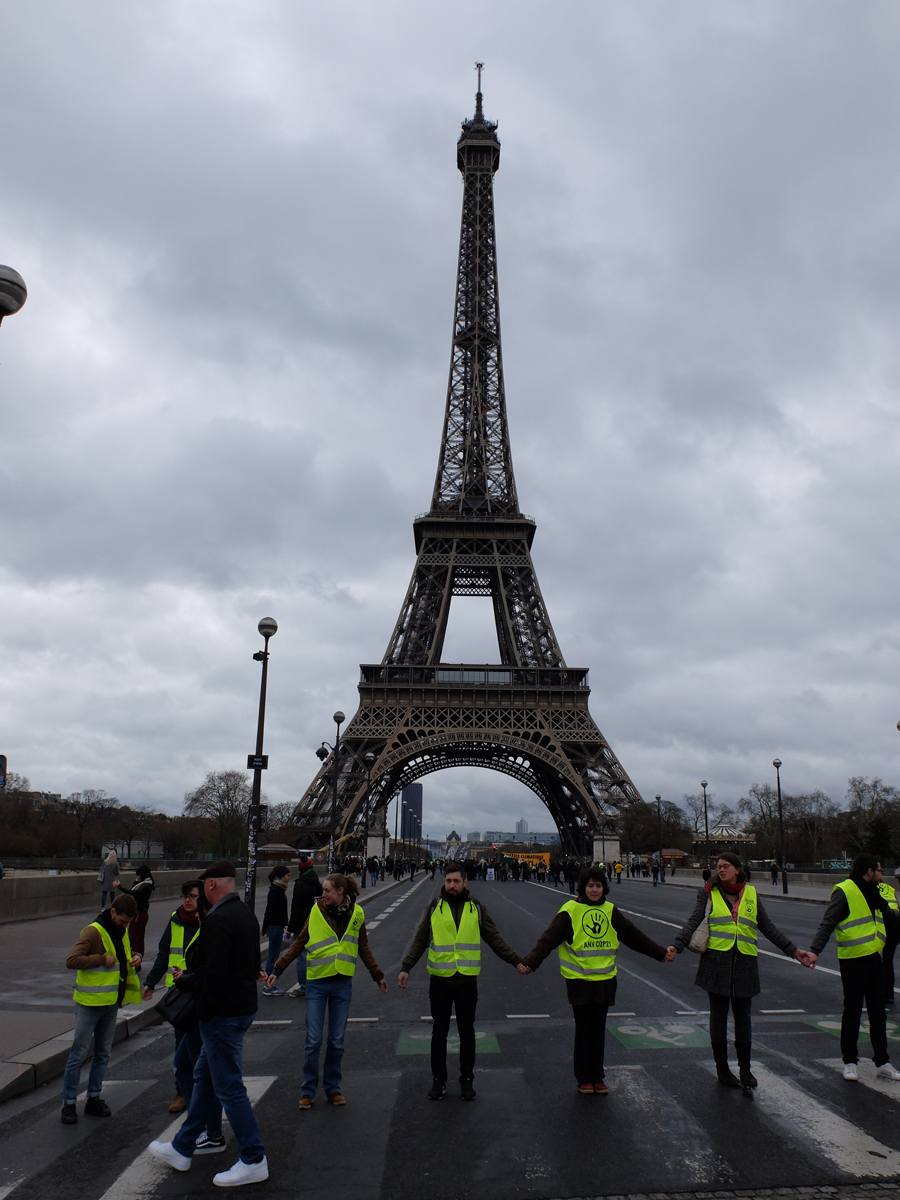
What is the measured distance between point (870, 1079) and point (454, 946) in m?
3.50

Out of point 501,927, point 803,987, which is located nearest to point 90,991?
point 803,987

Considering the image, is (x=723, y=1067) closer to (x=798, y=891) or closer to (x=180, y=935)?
(x=180, y=935)

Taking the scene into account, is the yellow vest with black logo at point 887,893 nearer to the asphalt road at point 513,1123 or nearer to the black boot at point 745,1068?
the asphalt road at point 513,1123

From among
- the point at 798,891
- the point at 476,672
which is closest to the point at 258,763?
the point at 798,891

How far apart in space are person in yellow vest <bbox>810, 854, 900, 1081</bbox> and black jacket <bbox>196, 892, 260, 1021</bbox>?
455cm

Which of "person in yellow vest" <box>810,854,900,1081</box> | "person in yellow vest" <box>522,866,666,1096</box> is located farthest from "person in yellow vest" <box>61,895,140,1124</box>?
"person in yellow vest" <box>810,854,900,1081</box>

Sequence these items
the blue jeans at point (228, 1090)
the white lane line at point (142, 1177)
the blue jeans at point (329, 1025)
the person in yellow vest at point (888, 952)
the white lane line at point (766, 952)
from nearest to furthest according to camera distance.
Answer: the white lane line at point (142, 1177) < the blue jeans at point (228, 1090) < the blue jeans at point (329, 1025) < the person in yellow vest at point (888, 952) < the white lane line at point (766, 952)

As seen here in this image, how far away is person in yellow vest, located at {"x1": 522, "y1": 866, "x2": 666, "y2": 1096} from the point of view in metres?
6.70

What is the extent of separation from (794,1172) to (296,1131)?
319 cm

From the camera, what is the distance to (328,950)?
264 inches

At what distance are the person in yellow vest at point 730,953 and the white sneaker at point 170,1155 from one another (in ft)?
12.5

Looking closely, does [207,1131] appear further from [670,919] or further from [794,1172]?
[670,919]

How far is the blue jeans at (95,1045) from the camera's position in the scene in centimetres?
636

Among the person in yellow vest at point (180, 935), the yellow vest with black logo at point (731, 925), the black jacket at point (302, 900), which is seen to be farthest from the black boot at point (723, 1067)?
the black jacket at point (302, 900)
